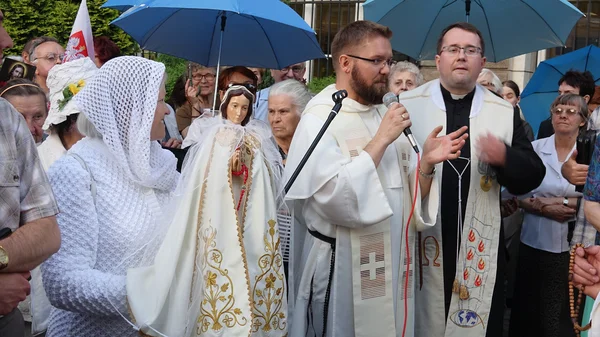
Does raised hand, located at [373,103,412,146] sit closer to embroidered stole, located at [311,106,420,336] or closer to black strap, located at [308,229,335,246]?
embroidered stole, located at [311,106,420,336]

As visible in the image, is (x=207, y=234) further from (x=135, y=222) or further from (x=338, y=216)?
(x=338, y=216)

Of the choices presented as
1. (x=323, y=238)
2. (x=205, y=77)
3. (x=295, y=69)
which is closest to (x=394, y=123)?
(x=323, y=238)

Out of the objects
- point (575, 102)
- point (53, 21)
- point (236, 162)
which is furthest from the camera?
point (53, 21)

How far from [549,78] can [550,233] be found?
3.19 metres

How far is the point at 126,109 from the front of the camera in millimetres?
3383

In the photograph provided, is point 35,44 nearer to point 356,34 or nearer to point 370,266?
point 356,34

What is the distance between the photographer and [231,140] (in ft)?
12.5

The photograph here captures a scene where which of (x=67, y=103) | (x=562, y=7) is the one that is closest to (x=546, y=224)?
(x=562, y=7)

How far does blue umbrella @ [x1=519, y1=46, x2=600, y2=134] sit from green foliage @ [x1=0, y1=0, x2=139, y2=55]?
7357 millimetres

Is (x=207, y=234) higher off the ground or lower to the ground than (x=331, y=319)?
higher

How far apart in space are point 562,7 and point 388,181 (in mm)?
2480

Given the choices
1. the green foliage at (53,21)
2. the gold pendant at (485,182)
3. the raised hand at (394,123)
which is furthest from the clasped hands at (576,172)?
the green foliage at (53,21)

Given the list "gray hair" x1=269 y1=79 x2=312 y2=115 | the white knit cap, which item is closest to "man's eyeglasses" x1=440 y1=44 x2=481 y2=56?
"gray hair" x1=269 y1=79 x2=312 y2=115

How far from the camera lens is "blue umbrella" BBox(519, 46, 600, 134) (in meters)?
8.55
